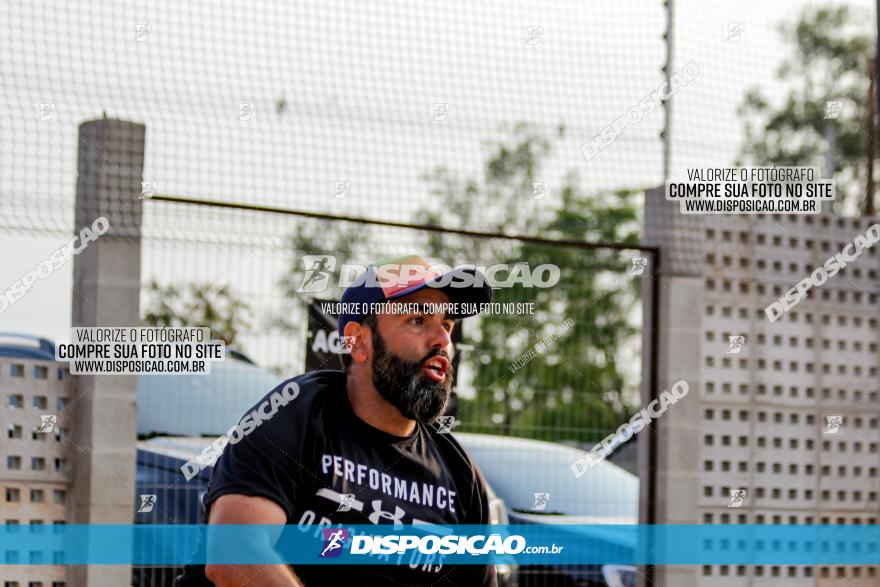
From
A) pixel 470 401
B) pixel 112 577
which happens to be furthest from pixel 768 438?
pixel 112 577

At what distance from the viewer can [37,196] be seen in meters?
5.83

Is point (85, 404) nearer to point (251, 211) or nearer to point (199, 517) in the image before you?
point (199, 517)
